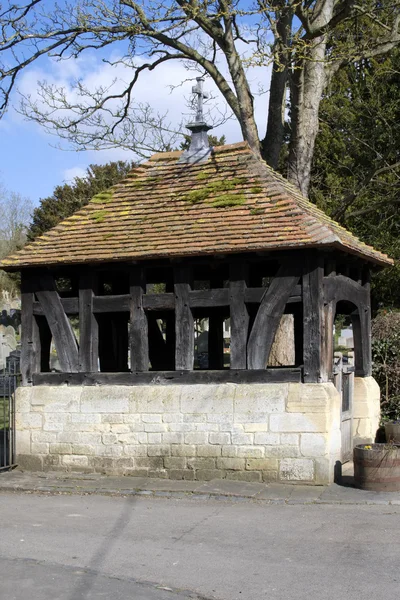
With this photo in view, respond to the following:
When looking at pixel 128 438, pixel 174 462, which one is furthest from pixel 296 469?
pixel 128 438

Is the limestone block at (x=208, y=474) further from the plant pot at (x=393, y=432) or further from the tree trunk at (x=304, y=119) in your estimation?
the tree trunk at (x=304, y=119)

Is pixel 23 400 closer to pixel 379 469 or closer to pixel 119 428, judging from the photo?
pixel 119 428

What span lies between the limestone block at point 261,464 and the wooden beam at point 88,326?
2484 millimetres

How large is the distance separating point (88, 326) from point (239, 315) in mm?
2159

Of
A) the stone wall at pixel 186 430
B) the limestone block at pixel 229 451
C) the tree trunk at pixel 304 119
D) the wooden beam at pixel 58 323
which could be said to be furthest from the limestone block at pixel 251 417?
the tree trunk at pixel 304 119

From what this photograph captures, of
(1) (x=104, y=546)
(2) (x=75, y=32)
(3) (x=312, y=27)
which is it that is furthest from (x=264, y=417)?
(2) (x=75, y=32)

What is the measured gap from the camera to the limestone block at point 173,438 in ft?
34.1

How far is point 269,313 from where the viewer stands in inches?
399

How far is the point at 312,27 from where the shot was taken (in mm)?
13461

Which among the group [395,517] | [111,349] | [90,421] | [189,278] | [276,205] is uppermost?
[276,205]

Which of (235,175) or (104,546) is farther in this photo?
(235,175)

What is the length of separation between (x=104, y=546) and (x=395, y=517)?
3.16 m

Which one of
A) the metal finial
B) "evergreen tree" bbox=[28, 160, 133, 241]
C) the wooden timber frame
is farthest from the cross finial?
"evergreen tree" bbox=[28, 160, 133, 241]

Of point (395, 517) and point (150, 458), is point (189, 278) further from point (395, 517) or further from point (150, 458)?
point (395, 517)
